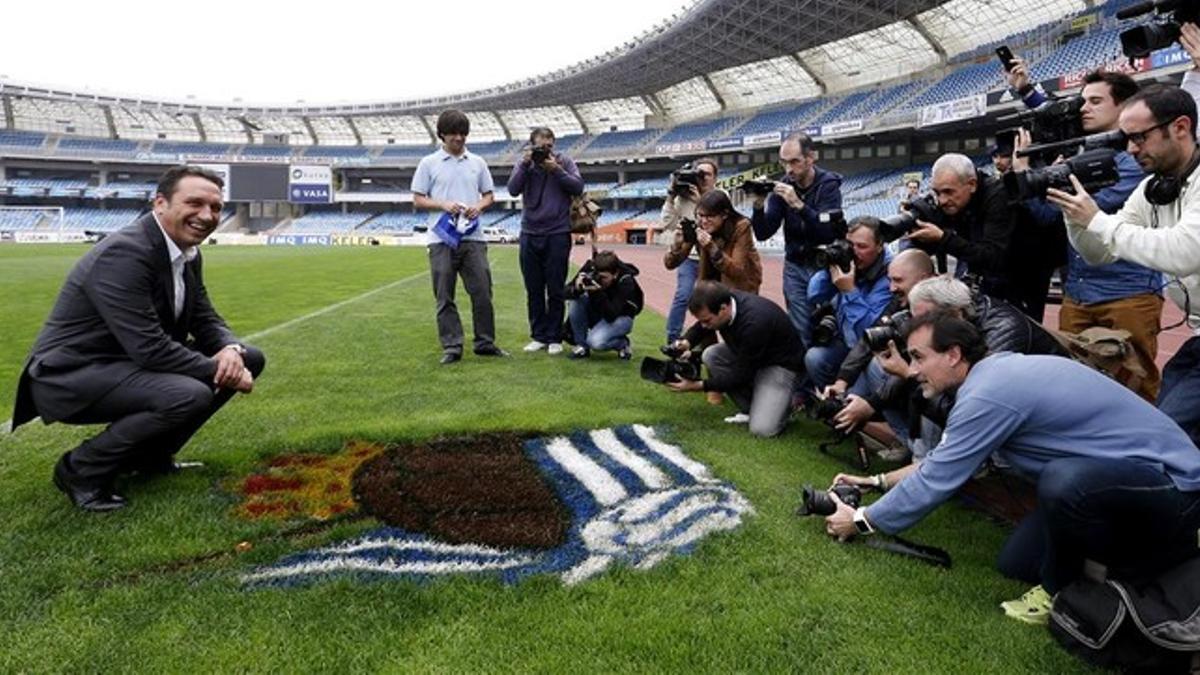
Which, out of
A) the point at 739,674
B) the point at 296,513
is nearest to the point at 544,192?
the point at 296,513

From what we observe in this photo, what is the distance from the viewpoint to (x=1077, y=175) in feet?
8.33

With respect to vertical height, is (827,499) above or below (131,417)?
below

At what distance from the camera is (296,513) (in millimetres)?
2729

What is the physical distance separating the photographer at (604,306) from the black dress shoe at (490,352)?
2.04 feet

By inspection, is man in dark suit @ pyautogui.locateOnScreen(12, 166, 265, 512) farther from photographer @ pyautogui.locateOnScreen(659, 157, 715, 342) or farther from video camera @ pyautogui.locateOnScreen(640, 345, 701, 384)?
photographer @ pyautogui.locateOnScreen(659, 157, 715, 342)

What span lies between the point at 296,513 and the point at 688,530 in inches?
59.7

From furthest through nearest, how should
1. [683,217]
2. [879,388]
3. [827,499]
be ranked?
[683,217], [879,388], [827,499]

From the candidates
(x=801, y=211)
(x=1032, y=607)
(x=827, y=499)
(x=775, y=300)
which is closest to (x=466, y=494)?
(x=827, y=499)

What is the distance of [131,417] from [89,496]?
0.33 metres

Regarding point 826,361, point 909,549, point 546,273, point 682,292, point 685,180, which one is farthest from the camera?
point 546,273

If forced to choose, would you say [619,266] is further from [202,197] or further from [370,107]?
[370,107]

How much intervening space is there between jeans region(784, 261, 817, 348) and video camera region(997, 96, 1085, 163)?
169 centimetres

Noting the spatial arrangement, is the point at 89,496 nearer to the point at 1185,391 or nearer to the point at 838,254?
the point at 838,254

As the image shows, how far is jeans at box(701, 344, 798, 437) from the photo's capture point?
13.3ft
